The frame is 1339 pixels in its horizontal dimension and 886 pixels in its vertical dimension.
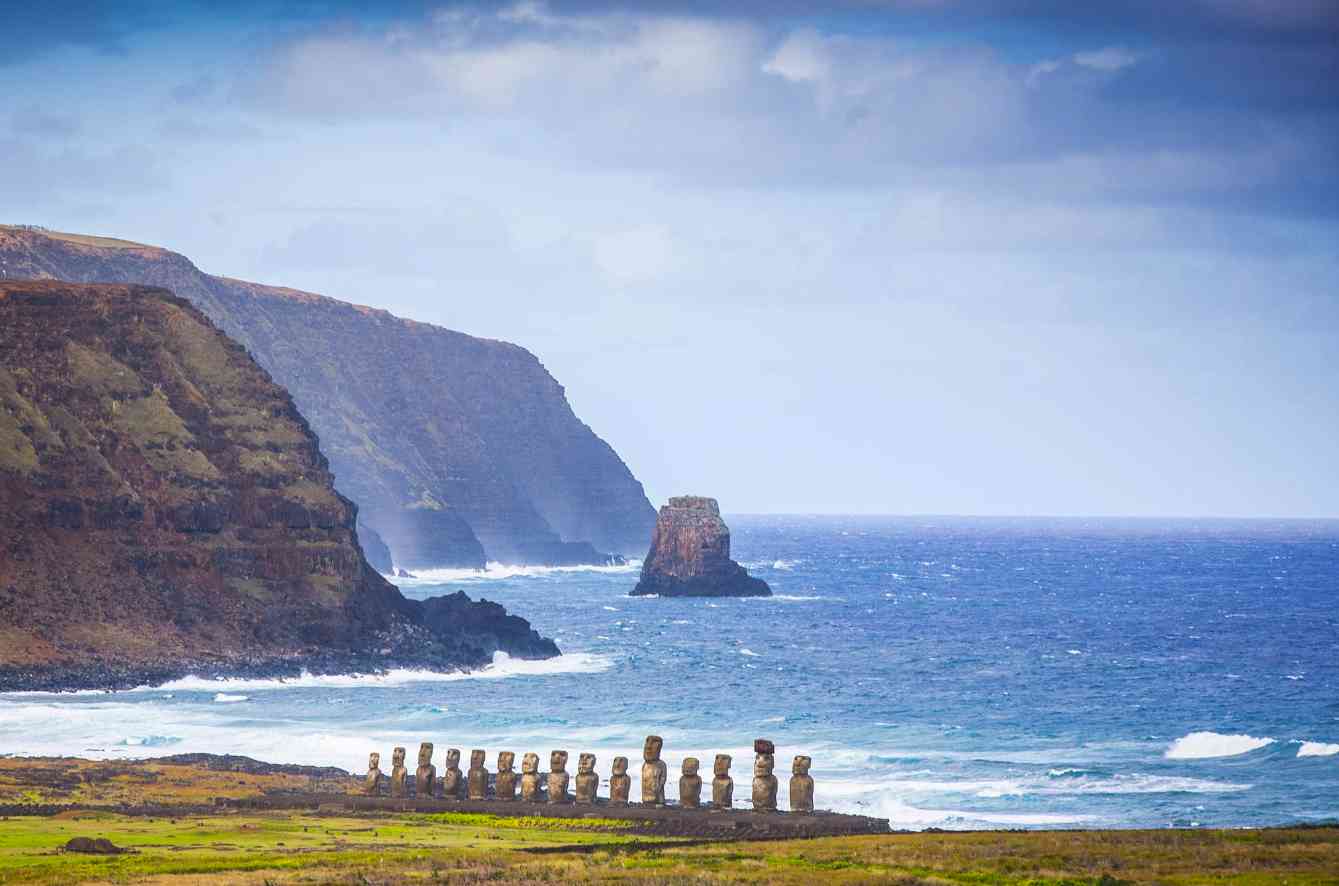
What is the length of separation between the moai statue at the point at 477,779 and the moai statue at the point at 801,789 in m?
9.08

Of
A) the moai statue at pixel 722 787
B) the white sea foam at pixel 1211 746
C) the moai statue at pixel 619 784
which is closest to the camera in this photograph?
the moai statue at pixel 722 787

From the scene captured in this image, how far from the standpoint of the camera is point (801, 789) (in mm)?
53688

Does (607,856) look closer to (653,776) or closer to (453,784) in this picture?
(653,776)

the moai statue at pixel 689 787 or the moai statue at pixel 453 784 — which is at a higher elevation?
the moai statue at pixel 689 787

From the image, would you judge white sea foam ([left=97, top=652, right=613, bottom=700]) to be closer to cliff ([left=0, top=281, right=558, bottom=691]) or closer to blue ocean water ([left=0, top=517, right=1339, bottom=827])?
blue ocean water ([left=0, top=517, right=1339, bottom=827])

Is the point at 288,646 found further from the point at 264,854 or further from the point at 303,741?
the point at 264,854

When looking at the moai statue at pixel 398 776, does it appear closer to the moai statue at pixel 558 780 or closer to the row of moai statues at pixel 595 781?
the row of moai statues at pixel 595 781

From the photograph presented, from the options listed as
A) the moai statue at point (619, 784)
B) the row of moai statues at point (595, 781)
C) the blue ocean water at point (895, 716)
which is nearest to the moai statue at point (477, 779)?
the row of moai statues at point (595, 781)

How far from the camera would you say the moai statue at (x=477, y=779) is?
57375 millimetres

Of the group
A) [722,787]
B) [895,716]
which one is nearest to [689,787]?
[722,787]

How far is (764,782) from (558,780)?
20.2 feet

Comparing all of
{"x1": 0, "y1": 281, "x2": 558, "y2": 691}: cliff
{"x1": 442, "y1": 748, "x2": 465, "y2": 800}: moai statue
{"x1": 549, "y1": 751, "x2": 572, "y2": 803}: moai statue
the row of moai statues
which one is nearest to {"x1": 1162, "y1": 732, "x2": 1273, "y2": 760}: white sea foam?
the row of moai statues

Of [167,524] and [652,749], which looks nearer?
[652,749]

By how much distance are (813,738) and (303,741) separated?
22.0 metres
